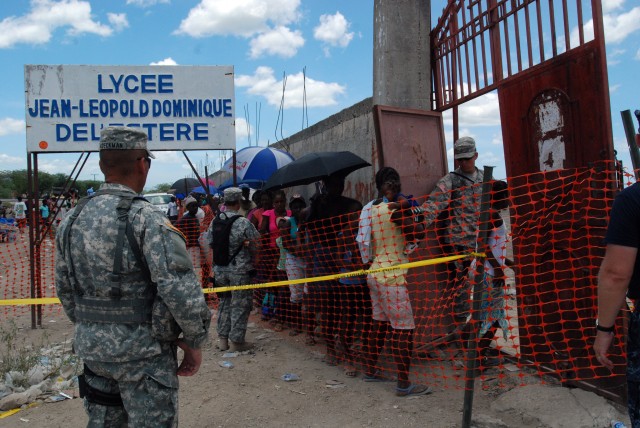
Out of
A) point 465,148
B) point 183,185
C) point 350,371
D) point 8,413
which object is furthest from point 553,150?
point 183,185

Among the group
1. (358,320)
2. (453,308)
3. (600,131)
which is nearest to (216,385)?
(358,320)

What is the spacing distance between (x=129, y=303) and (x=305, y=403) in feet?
7.79

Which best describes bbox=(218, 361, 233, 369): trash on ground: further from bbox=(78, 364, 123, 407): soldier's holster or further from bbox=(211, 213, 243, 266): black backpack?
bbox=(78, 364, 123, 407): soldier's holster

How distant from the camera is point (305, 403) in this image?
4203 mm

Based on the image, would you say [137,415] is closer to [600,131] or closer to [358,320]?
[358,320]

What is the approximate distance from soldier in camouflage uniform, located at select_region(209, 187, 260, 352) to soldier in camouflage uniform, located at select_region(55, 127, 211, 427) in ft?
10.7

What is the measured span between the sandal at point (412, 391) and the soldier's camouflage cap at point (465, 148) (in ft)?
6.35

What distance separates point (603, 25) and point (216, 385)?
13.6ft

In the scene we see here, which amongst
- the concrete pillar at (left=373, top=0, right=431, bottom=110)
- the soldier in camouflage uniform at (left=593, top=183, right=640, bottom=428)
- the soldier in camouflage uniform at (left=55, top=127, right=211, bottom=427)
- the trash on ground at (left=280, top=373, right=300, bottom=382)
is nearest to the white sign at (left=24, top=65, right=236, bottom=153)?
the concrete pillar at (left=373, top=0, right=431, bottom=110)

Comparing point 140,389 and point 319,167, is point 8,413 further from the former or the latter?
point 319,167

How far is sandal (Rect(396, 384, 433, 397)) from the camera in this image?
416 cm

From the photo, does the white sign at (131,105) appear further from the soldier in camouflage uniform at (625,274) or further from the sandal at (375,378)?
the soldier in camouflage uniform at (625,274)

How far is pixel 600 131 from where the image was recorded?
11.5 ft

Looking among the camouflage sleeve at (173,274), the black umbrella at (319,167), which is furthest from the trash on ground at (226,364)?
the camouflage sleeve at (173,274)
